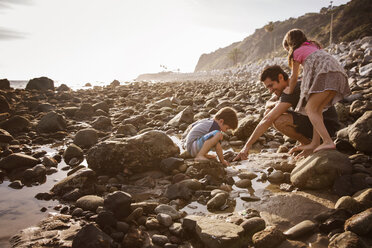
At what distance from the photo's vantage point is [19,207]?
3096 mm

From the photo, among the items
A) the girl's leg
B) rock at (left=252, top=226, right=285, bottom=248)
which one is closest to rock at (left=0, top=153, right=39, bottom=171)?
rock at (left=252, top=226, right=285, bottom=248)

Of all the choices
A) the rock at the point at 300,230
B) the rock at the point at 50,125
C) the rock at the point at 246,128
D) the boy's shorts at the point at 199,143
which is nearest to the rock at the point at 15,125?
the rock at the point at 50,125

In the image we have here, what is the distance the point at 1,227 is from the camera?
2652 millimetres

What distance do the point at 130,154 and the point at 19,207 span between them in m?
1.65

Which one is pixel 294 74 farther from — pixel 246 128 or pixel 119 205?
pixel 119 205

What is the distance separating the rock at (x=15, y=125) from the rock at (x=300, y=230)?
7.39 meters

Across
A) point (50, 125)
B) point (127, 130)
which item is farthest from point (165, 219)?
point (50, 125)

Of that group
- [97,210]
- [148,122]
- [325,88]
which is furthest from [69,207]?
[148,122]

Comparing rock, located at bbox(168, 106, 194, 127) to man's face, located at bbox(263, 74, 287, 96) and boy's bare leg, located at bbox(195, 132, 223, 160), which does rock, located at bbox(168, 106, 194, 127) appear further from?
man's face, located at bbox(263, 74, 287, 96)

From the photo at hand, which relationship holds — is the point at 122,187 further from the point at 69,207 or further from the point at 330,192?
the point at 330,192

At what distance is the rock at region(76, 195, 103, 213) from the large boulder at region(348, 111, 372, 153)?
377cm

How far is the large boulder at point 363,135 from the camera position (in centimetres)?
368

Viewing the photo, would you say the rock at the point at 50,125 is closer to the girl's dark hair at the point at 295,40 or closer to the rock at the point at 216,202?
the rock at the point at 216,202

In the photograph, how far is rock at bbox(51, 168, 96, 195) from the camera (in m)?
3.44
